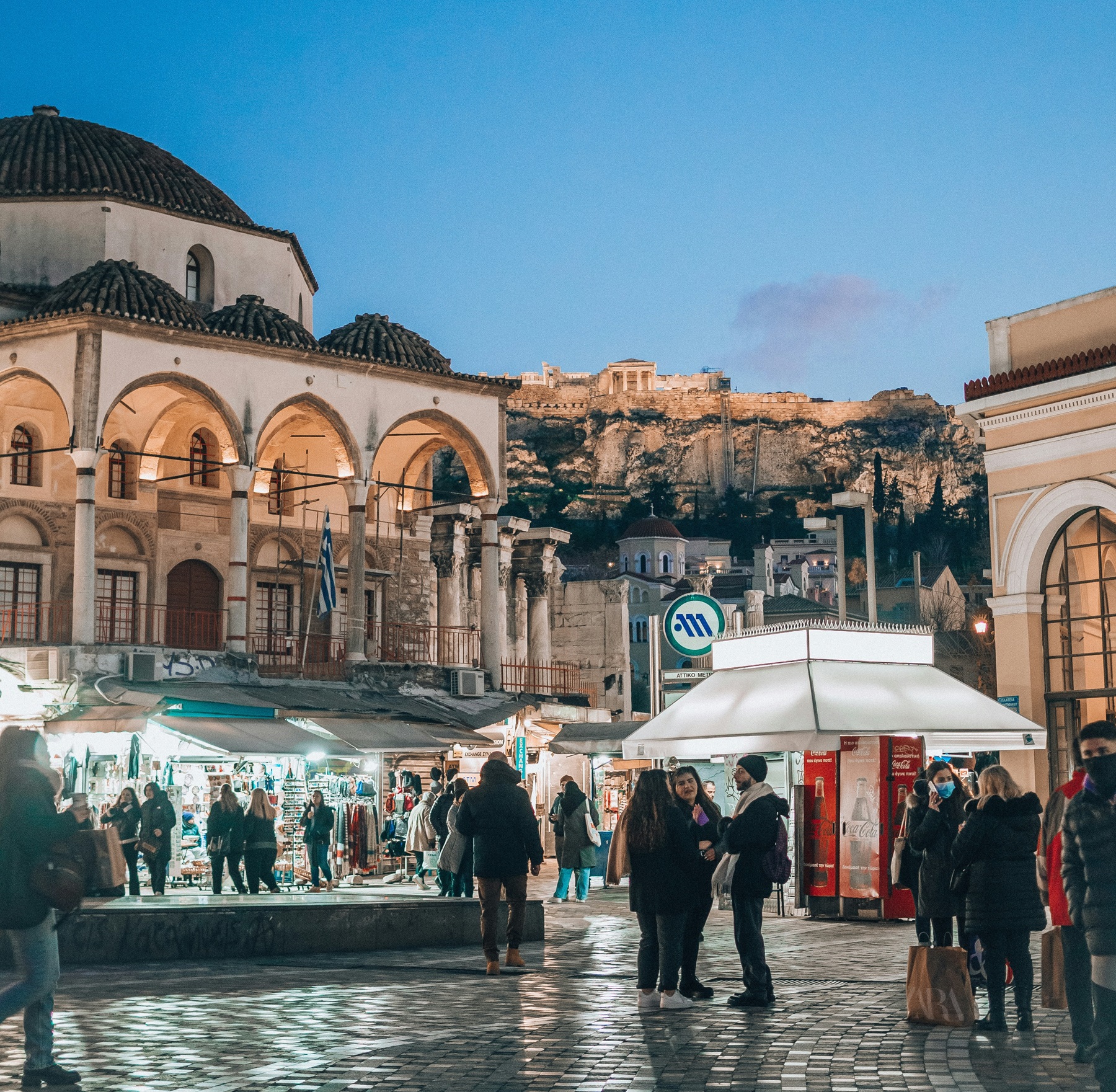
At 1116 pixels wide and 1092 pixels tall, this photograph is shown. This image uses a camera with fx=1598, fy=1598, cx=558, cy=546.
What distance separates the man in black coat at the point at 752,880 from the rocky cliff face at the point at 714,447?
133 meters

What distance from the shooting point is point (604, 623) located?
61938mm

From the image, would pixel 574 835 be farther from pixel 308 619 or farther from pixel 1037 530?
pixel 308 619

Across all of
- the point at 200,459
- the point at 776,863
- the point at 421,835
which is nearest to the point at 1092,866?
the point at 776,863

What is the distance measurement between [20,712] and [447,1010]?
16.4 meters

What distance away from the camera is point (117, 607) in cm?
2911

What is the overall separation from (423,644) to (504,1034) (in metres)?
24.7

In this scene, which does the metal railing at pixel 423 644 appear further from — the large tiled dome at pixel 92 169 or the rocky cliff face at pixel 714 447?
the rocky cliff face at pixel 714 447

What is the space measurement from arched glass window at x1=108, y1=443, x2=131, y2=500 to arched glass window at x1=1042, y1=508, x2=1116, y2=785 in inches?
665

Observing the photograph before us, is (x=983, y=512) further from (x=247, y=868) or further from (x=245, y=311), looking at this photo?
(x=247, y=868)

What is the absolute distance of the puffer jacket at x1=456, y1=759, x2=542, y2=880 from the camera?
11.3m

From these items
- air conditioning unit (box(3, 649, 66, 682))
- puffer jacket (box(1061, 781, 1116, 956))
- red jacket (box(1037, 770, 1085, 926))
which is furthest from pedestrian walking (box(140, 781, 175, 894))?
puffer jacket (box(1061, 781, 1116, 956))

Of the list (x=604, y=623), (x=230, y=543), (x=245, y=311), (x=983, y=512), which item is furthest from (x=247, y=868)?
(x=983, y=512)

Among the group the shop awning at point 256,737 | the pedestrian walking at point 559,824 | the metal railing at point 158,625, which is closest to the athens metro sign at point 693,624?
the pedestrian walking at point 559,824

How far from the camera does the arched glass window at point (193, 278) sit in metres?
30.7
